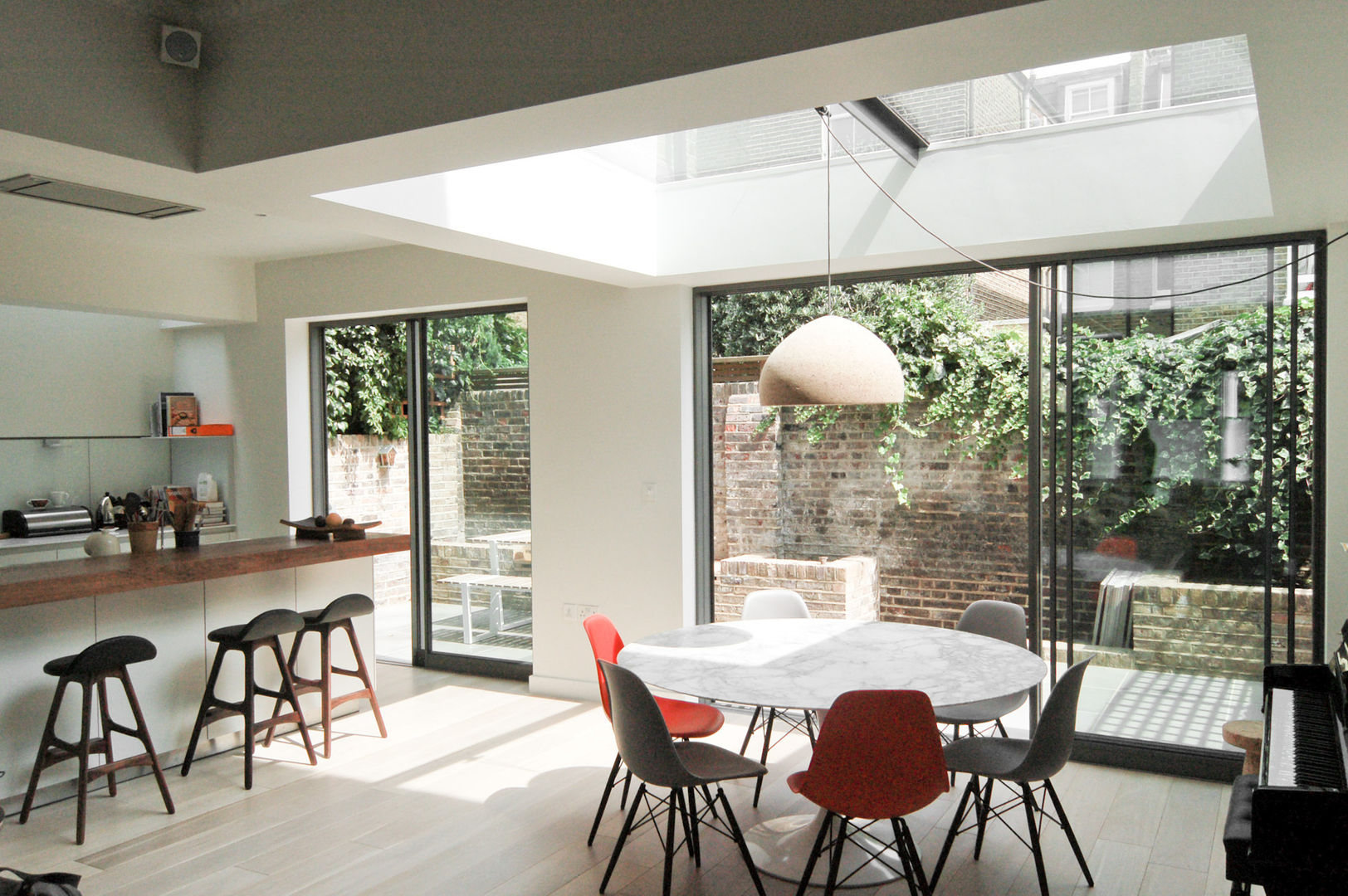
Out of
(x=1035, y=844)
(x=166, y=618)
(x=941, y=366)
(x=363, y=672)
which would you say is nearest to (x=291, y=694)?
(x=363, y=672)

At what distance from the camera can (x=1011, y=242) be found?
14.7ft

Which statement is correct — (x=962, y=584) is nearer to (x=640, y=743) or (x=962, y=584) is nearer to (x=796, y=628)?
(x=796, y=628)

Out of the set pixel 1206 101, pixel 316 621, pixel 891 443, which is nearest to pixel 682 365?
pixel 891 443

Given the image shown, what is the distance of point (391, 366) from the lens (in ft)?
22.4

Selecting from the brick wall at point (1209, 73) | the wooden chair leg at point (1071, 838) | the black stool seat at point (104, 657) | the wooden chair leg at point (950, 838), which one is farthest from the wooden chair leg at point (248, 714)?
the brick wall at point (1209, 73)

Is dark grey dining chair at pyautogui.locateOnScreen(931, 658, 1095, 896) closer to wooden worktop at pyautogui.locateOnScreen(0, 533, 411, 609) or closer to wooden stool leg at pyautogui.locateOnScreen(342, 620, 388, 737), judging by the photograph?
wooden stool leg at pyautogui.locateOnScreen(342, 620, 388, 737)

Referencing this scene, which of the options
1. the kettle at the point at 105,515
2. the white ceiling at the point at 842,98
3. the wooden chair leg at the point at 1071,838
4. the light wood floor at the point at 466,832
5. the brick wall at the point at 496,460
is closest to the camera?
the white ceiling at the point at 842,98

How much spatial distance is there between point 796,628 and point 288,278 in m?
4.42

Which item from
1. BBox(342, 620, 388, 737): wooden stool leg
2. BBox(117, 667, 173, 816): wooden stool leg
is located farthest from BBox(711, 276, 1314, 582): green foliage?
BBox(117, 667, 173, 816): wooden stool leg

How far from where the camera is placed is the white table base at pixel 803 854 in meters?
3.49

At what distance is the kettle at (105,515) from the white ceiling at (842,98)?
297 cm

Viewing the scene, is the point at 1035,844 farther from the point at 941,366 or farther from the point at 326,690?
the point at 326,690

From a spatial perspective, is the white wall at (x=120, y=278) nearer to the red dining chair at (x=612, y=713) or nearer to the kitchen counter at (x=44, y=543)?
the kitchen counter at (x=44, y=543)

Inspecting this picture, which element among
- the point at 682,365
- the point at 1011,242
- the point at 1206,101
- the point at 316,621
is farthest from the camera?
the point at 682,365
